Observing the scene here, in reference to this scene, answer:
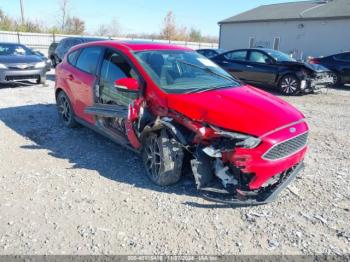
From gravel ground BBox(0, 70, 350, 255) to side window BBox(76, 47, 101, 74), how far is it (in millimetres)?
1228

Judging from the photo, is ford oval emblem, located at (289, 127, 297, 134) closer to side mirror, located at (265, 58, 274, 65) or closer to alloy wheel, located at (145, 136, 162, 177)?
alloy wheel, located at (145, 136, 162, 177)

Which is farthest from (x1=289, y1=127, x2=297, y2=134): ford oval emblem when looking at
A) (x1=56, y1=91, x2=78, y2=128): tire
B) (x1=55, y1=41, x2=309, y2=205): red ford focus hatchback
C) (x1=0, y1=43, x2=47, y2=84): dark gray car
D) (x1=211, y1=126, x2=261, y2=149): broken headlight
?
(x1=0, y1=43, x2=47, y2=84): dark gray car

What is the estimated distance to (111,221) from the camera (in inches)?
117

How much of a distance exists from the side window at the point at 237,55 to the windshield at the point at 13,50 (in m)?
7.16

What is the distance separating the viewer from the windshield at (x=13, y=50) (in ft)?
33.0

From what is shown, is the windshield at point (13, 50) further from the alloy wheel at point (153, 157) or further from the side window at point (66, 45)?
the alloy wheel at point (153, 157)

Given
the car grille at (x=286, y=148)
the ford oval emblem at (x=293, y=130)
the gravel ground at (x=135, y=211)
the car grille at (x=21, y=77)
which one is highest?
the ford oval emblem at (x=293, y=130)

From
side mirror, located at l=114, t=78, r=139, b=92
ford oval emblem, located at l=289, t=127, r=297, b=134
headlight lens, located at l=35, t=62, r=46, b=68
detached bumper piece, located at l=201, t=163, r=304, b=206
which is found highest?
side mirror, located at l=114, t=78, r=139, b=92

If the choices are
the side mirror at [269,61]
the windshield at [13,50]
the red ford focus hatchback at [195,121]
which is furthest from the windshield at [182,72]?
the windshield at [13,50]

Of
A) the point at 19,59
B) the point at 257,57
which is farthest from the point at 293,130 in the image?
the point at 19,59

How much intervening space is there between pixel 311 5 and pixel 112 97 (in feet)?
87.9

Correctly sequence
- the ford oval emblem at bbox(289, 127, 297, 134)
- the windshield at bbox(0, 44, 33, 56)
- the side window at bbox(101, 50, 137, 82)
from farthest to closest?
the windshield at bbox(0, 44, 33, 56) < the side window at bbox(101, 50, 137, 82) < the ford oval emblem at bbox(289, 127, 297, 134)

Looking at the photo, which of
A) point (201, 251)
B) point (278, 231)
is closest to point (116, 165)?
point (201, 251)

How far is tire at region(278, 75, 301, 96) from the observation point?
9.87m
